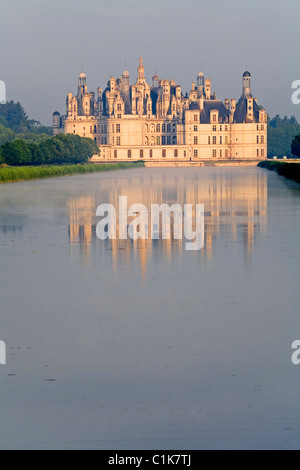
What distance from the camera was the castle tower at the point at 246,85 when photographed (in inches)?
7210

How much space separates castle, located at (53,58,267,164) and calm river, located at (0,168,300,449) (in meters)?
160

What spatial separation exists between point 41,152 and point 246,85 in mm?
105332

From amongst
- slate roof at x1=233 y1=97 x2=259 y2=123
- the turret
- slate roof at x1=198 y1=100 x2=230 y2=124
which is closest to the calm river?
slate roof at x1=198 y1=100 x2=230 y2=124

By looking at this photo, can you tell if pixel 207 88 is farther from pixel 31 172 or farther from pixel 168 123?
pixel 31 172

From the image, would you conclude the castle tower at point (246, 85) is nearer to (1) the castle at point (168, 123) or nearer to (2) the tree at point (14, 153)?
(1) the castle at point (168, 123)

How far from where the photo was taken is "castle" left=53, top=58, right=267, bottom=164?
180250 mm

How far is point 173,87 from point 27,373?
7397 inches

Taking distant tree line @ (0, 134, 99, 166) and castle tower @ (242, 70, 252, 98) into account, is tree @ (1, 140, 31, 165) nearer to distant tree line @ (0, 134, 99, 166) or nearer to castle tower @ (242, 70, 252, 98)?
distant tree line @ (0, 134, 99, 166)

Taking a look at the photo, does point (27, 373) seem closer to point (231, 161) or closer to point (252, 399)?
point (252, 399)

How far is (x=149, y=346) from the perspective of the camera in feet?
27.8

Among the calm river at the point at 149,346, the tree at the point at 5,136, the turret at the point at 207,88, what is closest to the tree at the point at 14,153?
the calm river at the point at 149,346

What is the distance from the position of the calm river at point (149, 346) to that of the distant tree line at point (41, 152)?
57975 mm
